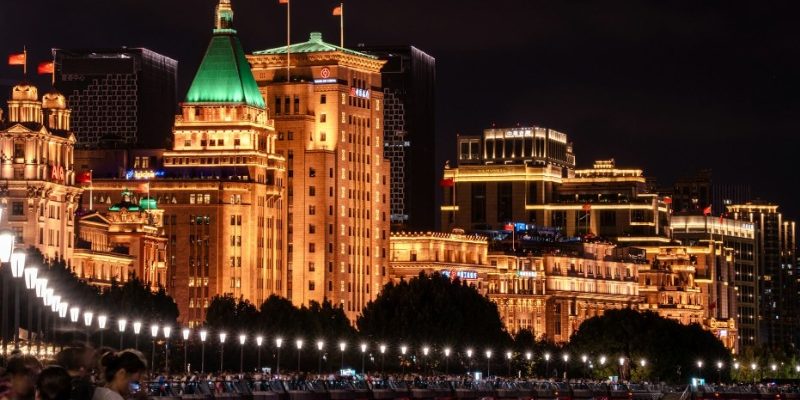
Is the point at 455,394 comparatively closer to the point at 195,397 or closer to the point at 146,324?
the point at 146,324

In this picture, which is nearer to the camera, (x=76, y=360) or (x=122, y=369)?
(x=122, y=369)

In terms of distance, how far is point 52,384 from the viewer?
104ft

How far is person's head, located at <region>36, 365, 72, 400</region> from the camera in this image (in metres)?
31.7

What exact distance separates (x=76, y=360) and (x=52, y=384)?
3.29 meters

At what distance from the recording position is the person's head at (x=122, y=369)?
32.2m

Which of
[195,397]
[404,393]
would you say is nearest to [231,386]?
[195,397]

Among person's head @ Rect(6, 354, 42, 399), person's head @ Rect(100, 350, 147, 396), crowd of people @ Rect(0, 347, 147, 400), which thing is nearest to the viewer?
crowd of people @ Rect(0, 347, 147, 400)

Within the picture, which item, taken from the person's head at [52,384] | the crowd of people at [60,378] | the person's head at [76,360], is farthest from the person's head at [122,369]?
the person's head at [76,360]

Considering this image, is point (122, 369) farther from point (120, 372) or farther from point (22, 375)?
point (22, 375)

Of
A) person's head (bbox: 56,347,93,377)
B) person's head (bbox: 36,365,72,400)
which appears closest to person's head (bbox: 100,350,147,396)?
person's head (bbox: 36,365,72,400)

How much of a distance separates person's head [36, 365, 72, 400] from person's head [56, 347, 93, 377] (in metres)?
1.95

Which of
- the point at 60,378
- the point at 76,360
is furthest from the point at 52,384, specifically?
the point at 76,360

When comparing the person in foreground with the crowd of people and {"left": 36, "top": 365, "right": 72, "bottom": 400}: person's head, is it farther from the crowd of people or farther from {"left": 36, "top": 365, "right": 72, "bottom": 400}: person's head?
{"left": 36, "top": 365, "right": 72, "bottom": 400}: person's head

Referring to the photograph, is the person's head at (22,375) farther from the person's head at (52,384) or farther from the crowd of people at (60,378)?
the person's head at (52,384)
